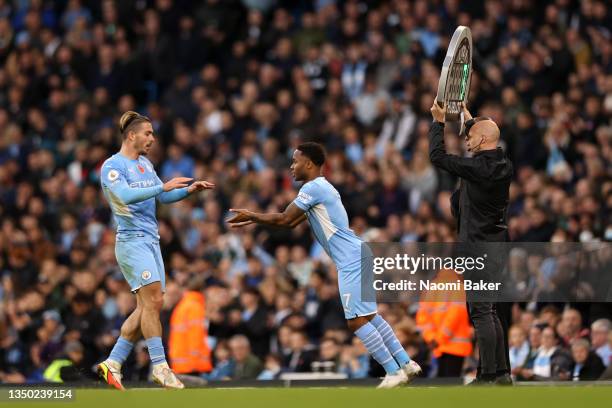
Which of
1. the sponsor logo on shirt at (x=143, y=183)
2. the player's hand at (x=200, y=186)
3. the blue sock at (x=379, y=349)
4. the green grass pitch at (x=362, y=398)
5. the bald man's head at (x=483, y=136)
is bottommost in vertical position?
the green grass pitch at (x=362, y=398)

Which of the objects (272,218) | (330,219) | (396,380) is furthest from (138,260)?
(396,380)

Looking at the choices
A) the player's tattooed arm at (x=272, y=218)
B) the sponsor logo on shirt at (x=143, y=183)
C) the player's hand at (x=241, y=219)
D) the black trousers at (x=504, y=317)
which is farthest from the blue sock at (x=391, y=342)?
the sponsor logo on shirt at (x=143, y=183)

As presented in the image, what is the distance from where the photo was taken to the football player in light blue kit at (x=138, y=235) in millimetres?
12102

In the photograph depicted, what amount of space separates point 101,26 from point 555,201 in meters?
9.34

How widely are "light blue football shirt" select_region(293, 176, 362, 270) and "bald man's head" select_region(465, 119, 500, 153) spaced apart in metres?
1.16

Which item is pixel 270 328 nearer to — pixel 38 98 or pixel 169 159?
pixel 169 159

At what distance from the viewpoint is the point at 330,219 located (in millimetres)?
11984

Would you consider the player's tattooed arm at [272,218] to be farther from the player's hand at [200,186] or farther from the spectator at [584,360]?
the spectator at [584,360]

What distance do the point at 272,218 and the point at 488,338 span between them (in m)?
1.90

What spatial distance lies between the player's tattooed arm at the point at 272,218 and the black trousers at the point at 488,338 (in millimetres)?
1508

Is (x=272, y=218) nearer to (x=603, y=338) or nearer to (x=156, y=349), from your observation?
(x=156, y=349)

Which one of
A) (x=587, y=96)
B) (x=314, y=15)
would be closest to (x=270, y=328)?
(x=587, y=96)

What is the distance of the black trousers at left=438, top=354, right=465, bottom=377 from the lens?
14.7 metres

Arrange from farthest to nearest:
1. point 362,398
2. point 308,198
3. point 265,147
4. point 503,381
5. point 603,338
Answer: point 265,147
point 603,338
point 308,198
point 503,381
point 362,398
